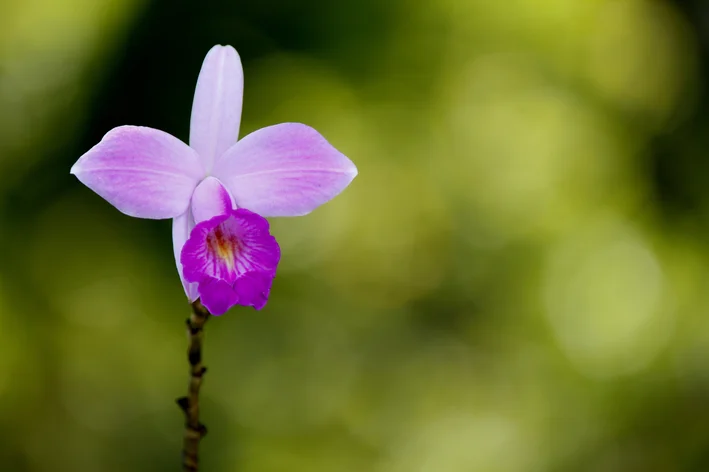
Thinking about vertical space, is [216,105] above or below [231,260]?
above

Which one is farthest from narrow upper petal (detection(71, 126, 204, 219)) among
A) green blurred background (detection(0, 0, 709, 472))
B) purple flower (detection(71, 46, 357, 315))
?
green blurred background (detection(0, 0, 709, 472))

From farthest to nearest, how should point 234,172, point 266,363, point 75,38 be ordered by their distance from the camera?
point 266,363 → point 75,38 → point 234,172

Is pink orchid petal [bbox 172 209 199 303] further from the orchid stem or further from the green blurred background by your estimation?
the green blurred background

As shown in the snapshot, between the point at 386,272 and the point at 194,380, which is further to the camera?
the point at 386,272

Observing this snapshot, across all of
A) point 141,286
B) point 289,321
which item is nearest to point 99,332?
point 141,286

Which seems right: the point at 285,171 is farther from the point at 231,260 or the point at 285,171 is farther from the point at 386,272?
the point at 386,272

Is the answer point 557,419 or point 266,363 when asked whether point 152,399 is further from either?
point 557,419

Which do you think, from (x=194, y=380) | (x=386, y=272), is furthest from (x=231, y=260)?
(x=386, y=272)
